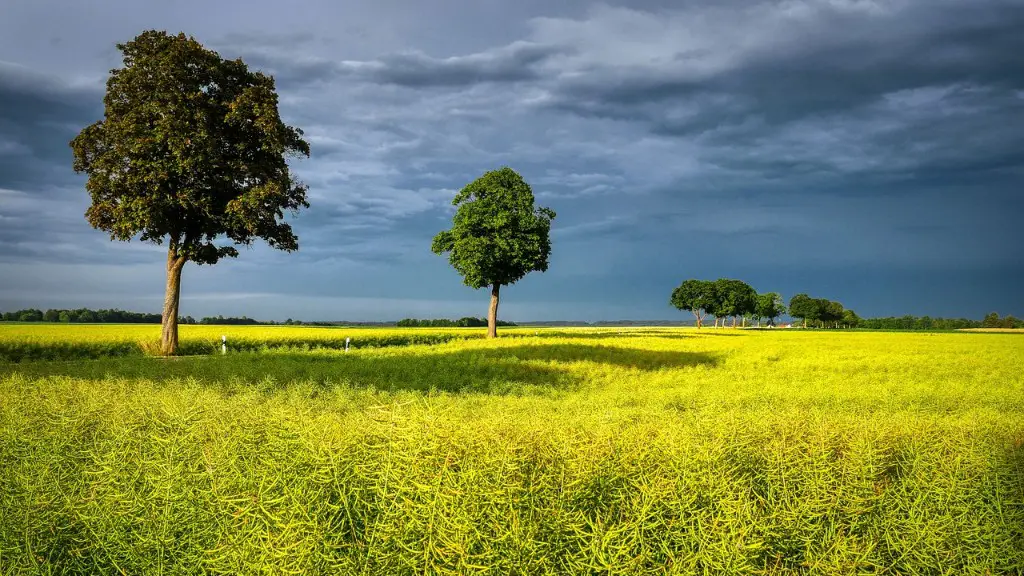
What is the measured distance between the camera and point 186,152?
97.2ft

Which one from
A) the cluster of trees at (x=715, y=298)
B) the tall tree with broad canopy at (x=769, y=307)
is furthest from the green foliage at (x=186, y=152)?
the tall tree with broad canopy at (x=769, y=307)

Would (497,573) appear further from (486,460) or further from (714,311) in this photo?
(714,311)

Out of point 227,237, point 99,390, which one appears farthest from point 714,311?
point 99,390

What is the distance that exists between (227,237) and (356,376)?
16.7 m

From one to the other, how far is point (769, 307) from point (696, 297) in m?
53.8

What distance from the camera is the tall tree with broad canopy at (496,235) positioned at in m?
48.3

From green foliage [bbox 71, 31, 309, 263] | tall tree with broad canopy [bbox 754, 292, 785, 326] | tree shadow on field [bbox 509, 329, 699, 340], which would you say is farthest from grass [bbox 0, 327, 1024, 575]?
tall tree with broad canopy [bbox 754, 292, 785, 326]

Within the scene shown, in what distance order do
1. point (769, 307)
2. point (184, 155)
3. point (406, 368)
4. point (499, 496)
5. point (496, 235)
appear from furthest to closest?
point (769, 307), point (496, 235), point (184, 155), point (406, 368), point (499, 496)

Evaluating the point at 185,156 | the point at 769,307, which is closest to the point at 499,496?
the point at 185,156

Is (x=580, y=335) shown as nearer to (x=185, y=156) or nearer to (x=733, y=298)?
(x=185, y=156)

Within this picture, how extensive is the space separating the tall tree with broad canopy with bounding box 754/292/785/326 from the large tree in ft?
543

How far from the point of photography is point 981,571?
322 centimetres

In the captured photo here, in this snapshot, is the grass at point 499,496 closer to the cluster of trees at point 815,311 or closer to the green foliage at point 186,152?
the green foliage at point 186,152

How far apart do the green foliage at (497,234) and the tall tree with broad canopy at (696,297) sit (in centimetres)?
9492
